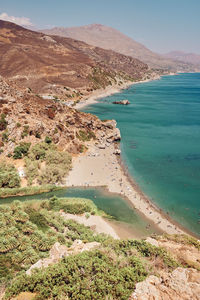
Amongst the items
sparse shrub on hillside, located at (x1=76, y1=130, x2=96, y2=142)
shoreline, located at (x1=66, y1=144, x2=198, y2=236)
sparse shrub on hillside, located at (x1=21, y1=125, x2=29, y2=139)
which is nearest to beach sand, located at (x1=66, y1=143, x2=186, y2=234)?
shoreline, located at (x1=66, y1=144, x2=198, y2=236)

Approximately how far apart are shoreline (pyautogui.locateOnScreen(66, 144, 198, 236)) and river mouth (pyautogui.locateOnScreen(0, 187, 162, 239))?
38.0 inches

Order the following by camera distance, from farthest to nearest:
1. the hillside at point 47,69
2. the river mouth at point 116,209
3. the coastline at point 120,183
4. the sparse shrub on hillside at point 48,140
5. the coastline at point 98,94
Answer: the hillside at point 47,69 → the coastline at point 98,94 → the sparse shrub on hillside at point 48,140 → the coastline at point 120,183 → the river mouth at point 116,209

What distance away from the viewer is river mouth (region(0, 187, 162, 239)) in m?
25.4

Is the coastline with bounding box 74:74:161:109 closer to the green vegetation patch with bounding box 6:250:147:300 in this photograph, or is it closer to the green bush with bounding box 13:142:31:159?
the green bush with bounding box 13:142:31:159

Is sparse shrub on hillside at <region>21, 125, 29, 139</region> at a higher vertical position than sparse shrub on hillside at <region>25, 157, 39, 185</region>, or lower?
higher

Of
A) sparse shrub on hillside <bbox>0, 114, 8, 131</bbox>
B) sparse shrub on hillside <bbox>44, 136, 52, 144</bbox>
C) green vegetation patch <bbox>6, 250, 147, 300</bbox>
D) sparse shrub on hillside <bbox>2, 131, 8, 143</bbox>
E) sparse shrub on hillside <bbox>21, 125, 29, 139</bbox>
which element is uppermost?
sparse shrub on hillside <bbox>0, 114, 8, 131</bbox>

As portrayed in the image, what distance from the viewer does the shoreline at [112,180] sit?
2752 centimetres

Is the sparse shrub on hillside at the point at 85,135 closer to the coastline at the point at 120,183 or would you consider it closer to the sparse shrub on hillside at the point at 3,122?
the coastline at the point at 120,183

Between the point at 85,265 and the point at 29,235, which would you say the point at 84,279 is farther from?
the point at 29,235

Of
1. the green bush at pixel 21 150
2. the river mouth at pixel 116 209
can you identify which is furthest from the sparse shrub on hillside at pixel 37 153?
the river mouth at pixel 116 209

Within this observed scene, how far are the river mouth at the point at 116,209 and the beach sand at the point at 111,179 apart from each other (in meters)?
1.04

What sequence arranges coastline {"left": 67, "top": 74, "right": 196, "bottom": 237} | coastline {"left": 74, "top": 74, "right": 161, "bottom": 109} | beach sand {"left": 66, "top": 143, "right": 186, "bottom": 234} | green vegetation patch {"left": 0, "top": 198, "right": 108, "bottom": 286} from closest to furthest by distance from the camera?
1. green vegetation patch {"left": 0, "top": 198, "right": 108, "bottom": 286}
2. coastline {"left": 67, "top": 74, "right": 196, "bottom": 237}
3. beach sand {"left": 66, "top": 143, "right": 186, "bottom": 234}
4. coastline {"left": 74, "top": 74, "right": 161, "bottom": 109}

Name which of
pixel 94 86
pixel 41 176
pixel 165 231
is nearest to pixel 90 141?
pixel 41 176

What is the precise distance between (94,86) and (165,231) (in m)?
107
